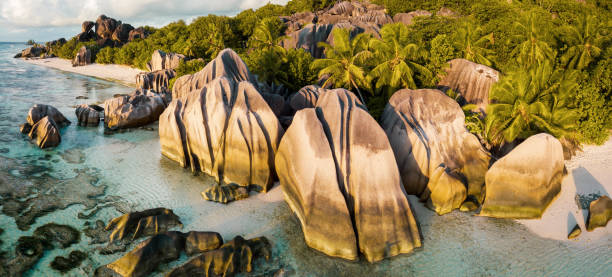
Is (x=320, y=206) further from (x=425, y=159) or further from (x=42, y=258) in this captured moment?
(x=42, y=258)

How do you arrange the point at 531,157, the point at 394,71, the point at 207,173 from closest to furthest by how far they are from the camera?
the point at 531,157 < the point at 207,173 < the point at 394,71

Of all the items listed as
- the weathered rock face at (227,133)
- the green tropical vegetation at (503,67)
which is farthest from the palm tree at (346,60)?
the weathered rock face at (227,133)

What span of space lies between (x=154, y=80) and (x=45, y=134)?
1440 cm

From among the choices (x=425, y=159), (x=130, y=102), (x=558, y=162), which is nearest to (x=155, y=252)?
(x=425, y=159)

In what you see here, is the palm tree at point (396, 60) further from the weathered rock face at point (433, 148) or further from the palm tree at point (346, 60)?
the weathered rock face at point (433, 148)

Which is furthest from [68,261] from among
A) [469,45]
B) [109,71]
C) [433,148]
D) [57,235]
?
[109,71]

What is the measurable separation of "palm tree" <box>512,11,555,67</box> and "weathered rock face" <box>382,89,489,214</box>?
939 centimetres

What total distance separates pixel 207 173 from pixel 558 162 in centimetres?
1544

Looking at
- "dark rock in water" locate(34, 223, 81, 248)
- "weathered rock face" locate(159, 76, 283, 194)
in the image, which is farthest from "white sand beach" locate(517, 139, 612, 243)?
"dark rock in water" locate(34, 223, 81, 248)

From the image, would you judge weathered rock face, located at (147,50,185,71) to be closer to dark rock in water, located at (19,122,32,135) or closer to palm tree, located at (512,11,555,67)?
dark rock in water, located at (19,122,32,135)

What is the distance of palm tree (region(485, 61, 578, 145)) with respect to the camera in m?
14.1

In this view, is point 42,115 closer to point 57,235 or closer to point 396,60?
point 57,235

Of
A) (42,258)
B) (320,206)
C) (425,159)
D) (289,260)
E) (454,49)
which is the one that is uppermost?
(454,49)

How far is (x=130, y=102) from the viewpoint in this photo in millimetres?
23906
